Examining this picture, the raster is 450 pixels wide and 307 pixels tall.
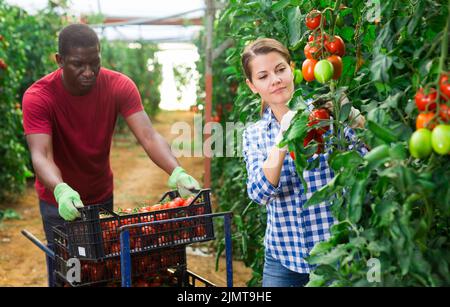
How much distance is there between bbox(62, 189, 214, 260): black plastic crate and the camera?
6.62 feet

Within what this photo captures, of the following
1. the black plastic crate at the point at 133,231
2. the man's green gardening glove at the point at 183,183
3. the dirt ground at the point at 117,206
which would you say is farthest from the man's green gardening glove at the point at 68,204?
the man's green gardening glove at the point at 183,183

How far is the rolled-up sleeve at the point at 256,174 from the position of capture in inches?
72.6

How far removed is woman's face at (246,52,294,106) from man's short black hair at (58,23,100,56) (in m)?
0.88

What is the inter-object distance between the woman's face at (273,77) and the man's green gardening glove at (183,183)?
0.62 meters

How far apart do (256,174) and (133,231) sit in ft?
1.68

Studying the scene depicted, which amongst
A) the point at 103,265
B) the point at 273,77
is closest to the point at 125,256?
the point at 103,265

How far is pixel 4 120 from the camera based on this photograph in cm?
546

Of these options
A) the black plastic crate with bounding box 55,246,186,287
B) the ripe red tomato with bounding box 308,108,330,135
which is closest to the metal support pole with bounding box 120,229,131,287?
the black plastic crate with bounding box 55,246,186,287

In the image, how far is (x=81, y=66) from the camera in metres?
2.50

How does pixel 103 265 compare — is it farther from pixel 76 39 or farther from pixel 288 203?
pixel 76 39

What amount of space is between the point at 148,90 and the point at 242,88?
414 inches

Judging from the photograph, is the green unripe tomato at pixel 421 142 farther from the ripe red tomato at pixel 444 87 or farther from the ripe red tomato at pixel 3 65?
the ripe red tomato at pixel 3 65
